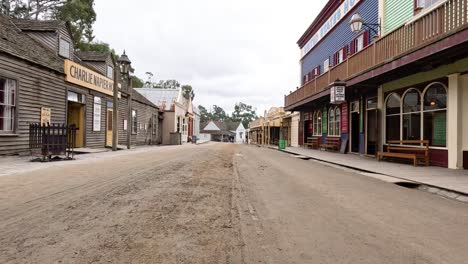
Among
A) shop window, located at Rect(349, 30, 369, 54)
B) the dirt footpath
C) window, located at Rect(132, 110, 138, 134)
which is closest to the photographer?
the dirt footpath

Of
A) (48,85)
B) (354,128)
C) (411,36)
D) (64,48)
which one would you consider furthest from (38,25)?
(354,128)

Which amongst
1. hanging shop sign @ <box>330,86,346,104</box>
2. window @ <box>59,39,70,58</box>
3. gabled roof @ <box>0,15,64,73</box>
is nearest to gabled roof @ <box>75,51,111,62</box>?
window @ <box>59,39,70,58</box>

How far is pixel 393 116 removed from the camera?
575 inches

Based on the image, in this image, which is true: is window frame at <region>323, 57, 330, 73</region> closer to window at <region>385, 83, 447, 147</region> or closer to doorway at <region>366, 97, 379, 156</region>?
doorway at <region>366, 97, 379, 156</region>

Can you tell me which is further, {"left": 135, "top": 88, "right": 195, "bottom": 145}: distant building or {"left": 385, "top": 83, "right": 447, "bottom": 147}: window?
{"left": 135, "top": 88, "right": 195, "bottom": 145}: distant building

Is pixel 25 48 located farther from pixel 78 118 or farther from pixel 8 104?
pixel 78 118

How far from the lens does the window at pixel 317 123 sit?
82.5ft

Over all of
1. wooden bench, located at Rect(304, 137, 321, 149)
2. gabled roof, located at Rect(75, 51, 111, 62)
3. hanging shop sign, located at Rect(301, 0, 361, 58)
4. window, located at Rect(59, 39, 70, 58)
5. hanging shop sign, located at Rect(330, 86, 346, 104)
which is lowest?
wooden bench, located at Rect(304, 137, 321, 149)

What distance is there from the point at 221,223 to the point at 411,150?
1079 cm

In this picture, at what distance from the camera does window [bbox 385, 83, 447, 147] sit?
11602 mm

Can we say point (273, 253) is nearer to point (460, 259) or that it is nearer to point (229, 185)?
point (460, 259)

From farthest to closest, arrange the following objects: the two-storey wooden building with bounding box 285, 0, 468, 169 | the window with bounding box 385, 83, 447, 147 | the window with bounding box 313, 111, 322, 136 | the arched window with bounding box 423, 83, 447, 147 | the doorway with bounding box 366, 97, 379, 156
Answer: the window with bounding box 313, 111, 322, 136
the doorway with bounding box 366, 97, 379, 156
the window with bounding box 385, 83, 447, 147
the arched window with bounding box 423, 83, 447, 147
the two-storey wooden building with bounding box 285, 0, 468, 169

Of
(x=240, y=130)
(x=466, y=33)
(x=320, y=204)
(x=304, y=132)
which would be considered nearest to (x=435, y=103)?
(x=466, y=33)

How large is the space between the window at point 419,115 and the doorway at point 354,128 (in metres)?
3.68
